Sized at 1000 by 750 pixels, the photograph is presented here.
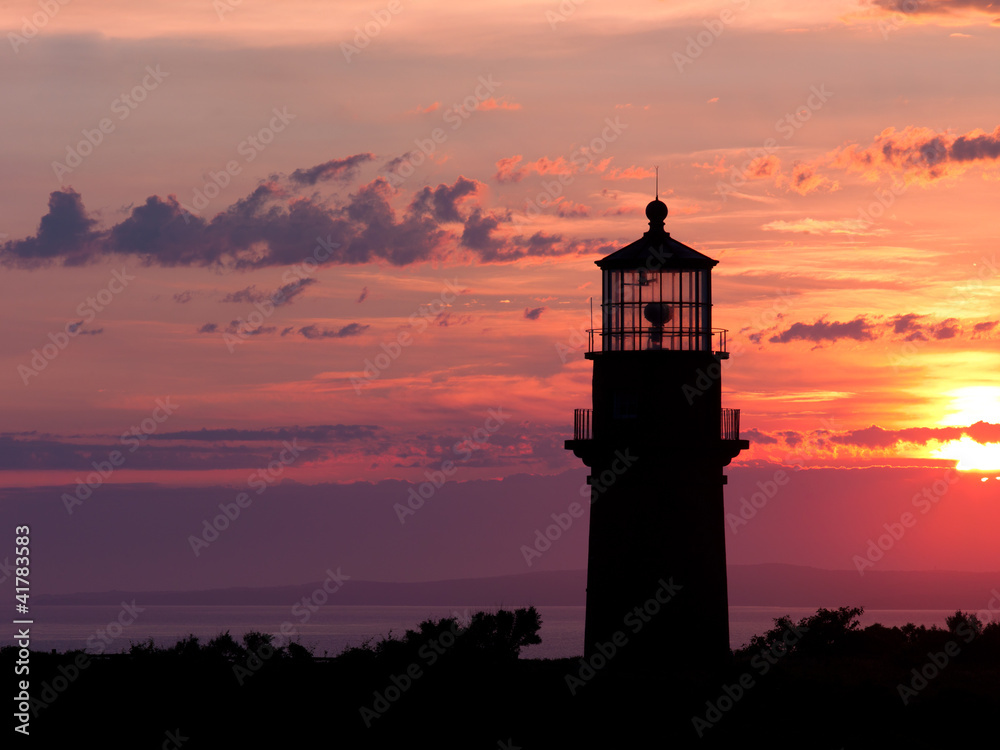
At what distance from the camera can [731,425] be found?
1273 inches

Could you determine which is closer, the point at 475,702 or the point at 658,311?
the point at 475,702

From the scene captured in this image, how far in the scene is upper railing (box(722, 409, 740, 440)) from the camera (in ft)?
105

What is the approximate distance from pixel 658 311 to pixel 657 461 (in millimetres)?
3526

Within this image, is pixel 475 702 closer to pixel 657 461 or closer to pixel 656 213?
pixel 657 461

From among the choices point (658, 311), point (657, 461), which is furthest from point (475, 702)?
point (658, 311)

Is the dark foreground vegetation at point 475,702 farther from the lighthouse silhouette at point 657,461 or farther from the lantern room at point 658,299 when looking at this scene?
the lantern room at point 658,299

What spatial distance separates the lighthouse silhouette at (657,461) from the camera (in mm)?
31078

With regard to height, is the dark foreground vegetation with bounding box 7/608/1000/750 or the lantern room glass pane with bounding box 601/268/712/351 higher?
the lantern room glass pane with bounding box 601/268/712/351

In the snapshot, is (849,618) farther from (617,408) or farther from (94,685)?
(94,685)

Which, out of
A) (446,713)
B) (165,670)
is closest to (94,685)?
(165,670)

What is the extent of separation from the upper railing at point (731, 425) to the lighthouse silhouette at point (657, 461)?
0.9 inches

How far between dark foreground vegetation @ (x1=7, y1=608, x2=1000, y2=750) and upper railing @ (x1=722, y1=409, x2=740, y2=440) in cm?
500

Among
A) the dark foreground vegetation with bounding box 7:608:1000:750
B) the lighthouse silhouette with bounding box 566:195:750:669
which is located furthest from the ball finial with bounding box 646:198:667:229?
the dark foreground vegetation with bounding box 7:608:1000:750

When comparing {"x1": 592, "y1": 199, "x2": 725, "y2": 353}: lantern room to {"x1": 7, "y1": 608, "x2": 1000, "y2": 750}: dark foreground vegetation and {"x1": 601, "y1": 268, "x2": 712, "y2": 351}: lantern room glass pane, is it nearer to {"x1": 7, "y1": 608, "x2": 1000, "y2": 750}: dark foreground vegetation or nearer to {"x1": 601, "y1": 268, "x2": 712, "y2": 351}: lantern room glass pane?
{"x1": 601, "y1": 268, "x2": 712, "y2": 351}: lantern room glass pane
